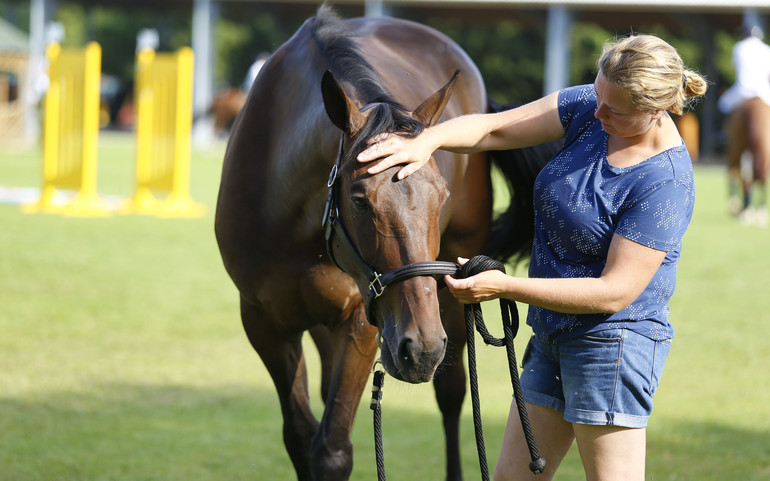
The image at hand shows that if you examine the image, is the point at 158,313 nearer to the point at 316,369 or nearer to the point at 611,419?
the point at 316,369

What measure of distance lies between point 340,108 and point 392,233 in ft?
1.46

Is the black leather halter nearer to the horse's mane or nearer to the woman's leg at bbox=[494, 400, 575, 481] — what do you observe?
the horse's mane

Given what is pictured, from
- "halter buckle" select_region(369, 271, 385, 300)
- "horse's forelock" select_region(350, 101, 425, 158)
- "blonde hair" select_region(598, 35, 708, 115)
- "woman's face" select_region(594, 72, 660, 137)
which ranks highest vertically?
"blonde hair" select_region(598, 35, 708, 115)

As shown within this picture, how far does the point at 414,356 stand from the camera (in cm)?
231

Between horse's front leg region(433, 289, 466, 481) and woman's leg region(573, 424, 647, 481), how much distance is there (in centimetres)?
173

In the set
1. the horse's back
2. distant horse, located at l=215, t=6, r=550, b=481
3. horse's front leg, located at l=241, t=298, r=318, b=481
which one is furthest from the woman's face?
horse's front leg, located at l=241, t=298, r=318, b=481

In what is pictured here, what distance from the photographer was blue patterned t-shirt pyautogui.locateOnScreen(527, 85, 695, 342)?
240 cm

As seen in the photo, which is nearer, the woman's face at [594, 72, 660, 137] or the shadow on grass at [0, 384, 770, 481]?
the woman's face at [594, 72, 660, 137]

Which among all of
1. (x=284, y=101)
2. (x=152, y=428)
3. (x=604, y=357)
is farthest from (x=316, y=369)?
(x=604, y=357)

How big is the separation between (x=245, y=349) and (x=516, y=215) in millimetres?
2498

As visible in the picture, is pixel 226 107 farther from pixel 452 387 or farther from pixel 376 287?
pixel 376 287

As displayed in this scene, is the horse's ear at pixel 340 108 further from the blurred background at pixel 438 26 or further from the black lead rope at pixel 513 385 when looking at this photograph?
the blurred background at pixel 438 26

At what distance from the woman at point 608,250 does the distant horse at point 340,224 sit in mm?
124

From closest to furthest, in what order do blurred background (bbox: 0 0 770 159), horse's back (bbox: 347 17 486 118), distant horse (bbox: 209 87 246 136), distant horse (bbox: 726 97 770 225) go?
horse's back (bbox: 347 17 486 118)
distant horse (bbox: 726 97 770 225)
distant horse (bbox: 209 87 246 136)
blurred background (bbox: 0 0 770 159)
